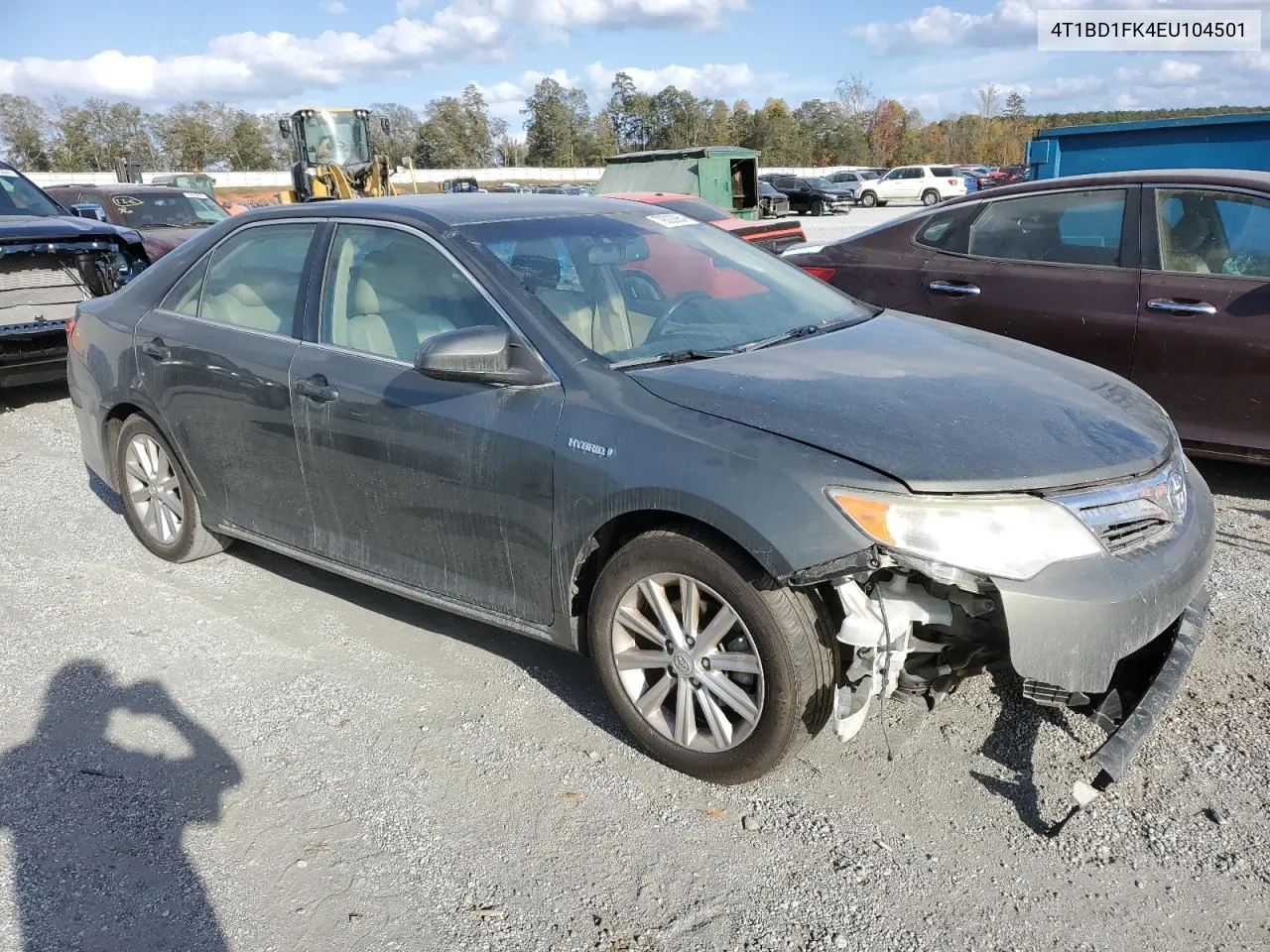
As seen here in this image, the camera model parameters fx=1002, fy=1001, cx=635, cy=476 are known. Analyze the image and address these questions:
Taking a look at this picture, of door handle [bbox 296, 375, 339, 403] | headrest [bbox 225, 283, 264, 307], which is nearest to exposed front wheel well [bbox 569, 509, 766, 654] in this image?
door handle [bbox 296, 375, 339, 403]

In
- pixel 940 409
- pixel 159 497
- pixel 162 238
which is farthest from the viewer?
pixel 162 238

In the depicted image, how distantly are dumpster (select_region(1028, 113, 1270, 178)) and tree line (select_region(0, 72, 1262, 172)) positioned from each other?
2493 inches

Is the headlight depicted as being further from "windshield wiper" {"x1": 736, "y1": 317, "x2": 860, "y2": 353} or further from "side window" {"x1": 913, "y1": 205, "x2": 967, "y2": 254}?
"side window" {"x1": 913, "y1": 205, "x2": 967, "y2": 254}

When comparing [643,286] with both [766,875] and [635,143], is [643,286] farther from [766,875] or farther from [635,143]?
[635,143]

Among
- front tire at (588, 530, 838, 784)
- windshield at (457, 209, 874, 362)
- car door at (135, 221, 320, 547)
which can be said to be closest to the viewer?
front tire at (588, 530, 838, 784)

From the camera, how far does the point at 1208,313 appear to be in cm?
480

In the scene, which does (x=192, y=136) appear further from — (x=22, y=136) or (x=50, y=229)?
(x=50, y=229)

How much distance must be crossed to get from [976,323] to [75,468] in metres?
5.72

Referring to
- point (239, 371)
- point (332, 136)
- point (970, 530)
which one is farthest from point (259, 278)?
point (332, 136)

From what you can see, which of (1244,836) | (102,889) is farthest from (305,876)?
(1244,836)

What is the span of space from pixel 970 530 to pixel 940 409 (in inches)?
19.0

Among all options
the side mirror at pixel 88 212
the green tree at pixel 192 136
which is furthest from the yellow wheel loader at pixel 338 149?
the green tree at pixel 192 136

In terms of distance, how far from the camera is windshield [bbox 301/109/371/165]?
22.3 metres

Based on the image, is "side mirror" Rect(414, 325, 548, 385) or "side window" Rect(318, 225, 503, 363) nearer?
"side mirror" Rect(414, 325, 548, 385)
